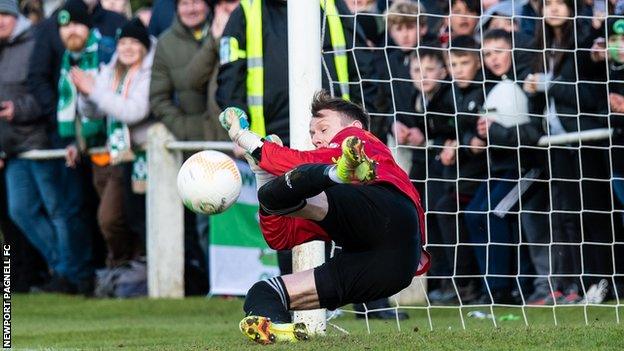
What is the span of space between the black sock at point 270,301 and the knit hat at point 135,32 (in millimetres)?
6674

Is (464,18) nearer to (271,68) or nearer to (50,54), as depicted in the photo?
(271,68)

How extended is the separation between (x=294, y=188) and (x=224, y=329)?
3518 mm

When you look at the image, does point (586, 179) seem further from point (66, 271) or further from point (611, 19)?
point (66, 271)

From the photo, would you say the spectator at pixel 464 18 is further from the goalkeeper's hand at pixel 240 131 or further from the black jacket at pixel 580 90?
the goalkeeper's hand at pixel 240 131

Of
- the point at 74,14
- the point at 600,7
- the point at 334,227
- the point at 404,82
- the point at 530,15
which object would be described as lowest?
the point at 334,227

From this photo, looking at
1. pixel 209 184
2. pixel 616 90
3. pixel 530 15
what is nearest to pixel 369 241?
pixel 209 184

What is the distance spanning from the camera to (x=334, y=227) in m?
7.59

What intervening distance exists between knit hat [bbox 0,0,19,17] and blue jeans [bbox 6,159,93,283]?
1.62 m

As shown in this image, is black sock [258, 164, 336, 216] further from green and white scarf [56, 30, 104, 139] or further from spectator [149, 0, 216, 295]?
green and white scarf [56, 30, 104, 139]

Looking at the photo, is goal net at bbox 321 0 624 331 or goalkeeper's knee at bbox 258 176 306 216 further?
goal net at bbox 321 0 624 331

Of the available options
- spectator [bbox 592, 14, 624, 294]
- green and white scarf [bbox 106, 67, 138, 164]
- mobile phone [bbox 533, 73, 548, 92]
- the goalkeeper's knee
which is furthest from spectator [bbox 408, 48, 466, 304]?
the goalkeeper's knee

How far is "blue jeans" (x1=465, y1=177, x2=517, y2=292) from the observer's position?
11609mm

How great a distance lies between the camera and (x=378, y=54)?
1213cm

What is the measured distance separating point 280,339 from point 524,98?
4.73 m
